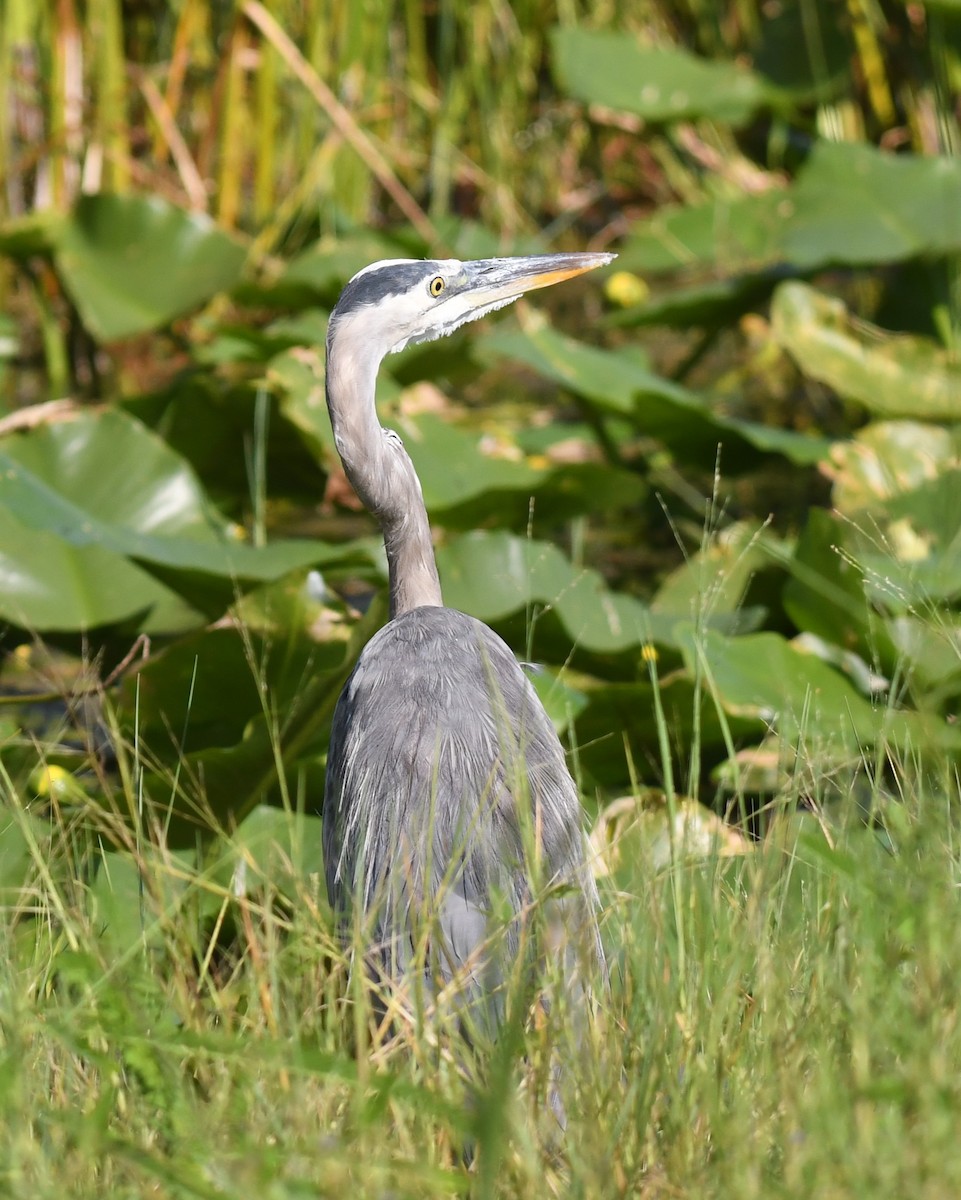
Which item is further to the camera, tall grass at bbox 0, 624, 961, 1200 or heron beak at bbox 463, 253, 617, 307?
heron beak at bbox 463, 253, 617, 307

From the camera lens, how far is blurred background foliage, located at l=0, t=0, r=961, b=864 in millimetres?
2693

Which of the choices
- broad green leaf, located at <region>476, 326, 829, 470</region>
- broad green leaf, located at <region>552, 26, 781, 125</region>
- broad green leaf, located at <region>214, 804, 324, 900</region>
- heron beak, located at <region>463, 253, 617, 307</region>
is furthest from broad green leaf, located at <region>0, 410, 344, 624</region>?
broad green leaf, located at <region>552, 26, 781, 125</region>

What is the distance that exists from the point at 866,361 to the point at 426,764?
97.2 inches

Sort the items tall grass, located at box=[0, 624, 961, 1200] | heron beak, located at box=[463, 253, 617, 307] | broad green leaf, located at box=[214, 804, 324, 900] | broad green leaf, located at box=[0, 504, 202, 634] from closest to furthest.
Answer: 1. tall grass, located at box=[0, 624, 961, 1200]
2. broad green leaf, located at box=[214, 804, 324, 900]
3. heron beak, located at box=[463, 253, 617, 307]
4. broad green leaf, located at box=[0, 504, 202, 634]

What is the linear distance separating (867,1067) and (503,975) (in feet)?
1.53

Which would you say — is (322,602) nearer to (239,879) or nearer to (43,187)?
(239,879)

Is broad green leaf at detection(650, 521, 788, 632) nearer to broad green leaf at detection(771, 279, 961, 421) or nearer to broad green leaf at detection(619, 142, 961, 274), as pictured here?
broad green leaf at detection(771, 279, 961, 421)

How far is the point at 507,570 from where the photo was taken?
118 inches

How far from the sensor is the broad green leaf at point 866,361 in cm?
413

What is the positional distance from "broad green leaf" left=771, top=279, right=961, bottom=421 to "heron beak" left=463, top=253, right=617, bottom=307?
1.45m

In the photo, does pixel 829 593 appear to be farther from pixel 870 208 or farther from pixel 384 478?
pixel 870 208

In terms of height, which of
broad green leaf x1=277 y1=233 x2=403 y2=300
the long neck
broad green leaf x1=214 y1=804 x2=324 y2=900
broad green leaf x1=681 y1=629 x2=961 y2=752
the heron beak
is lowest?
broad green leaf x1=214 y1=804 x2=324 y2=900

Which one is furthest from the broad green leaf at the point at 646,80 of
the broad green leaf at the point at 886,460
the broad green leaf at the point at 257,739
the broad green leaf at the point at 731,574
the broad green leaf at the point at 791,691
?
the broad green leaf at the point at 257,739

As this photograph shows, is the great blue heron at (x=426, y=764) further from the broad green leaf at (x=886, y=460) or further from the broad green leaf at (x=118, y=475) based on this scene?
the broad green leaf at (x=886, y=460)
